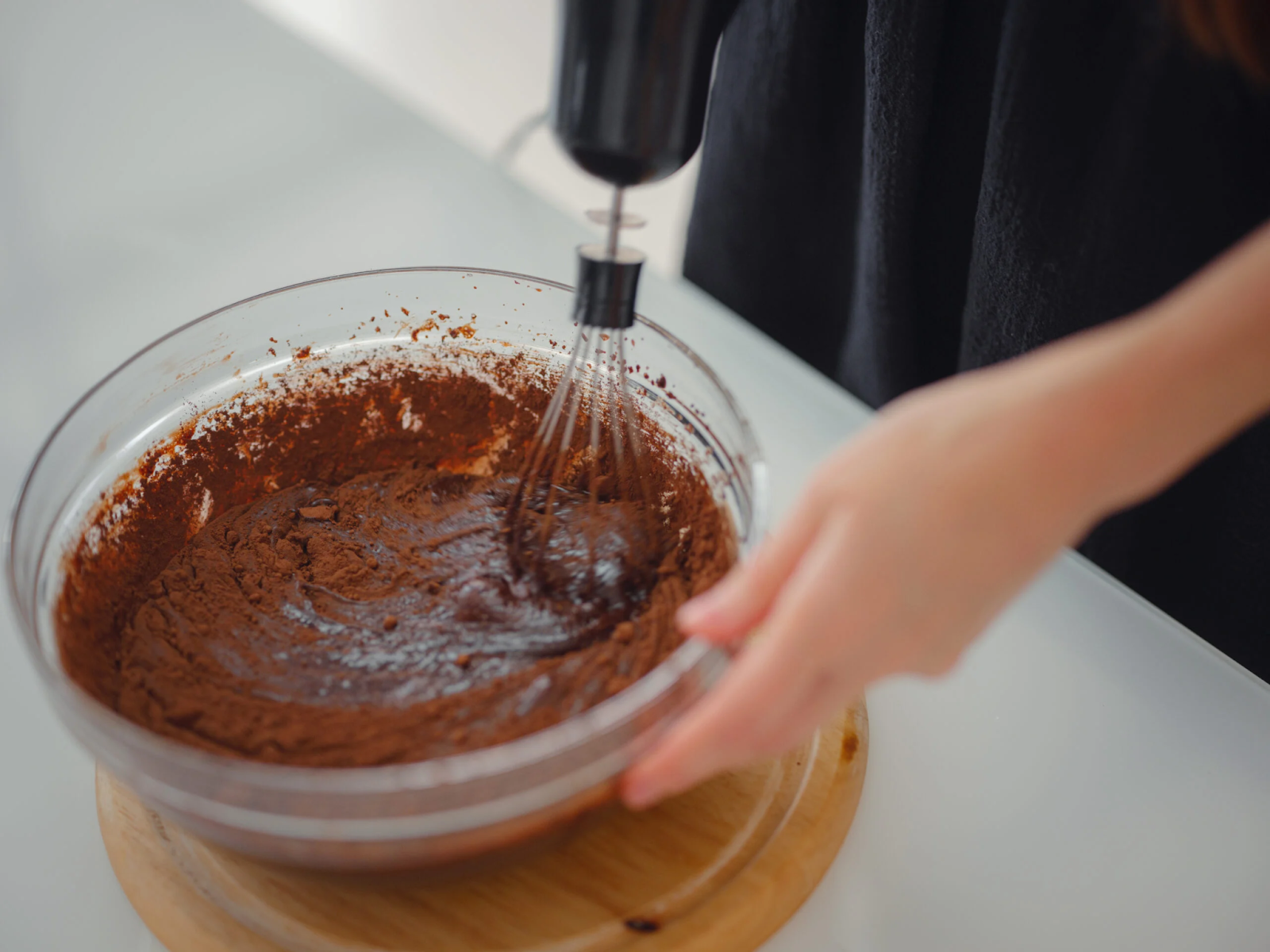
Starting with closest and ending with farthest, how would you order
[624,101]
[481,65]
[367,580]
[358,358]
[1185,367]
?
[1185,367]
[624,101]
[367,580]
[358,358]
[481,65]

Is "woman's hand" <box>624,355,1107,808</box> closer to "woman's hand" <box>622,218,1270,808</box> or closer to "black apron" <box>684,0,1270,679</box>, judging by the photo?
"woman's hand" <box>622,218,1270,808</box>

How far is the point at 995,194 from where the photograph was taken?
35.4 inches

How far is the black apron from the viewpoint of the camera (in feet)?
2.60

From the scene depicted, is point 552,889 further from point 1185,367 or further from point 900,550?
point 1185,367

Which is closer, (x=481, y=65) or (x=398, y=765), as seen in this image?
(x=398, y=765)

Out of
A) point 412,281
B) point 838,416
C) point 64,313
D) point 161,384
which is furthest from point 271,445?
point 838,416

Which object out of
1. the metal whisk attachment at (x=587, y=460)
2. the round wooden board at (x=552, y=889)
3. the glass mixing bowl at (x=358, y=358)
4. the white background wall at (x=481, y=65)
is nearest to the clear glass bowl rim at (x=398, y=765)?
the glass mixing bowl at (x=358, y=358)

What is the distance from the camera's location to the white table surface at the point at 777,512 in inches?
29.2

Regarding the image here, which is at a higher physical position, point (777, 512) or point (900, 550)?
point (900, 550)

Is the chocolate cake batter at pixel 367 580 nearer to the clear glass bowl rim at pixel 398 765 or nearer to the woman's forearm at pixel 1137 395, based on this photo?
the clear glass bowl rim at pixel 398 765

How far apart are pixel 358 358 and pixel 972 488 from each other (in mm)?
686

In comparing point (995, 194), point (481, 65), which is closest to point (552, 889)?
point (995, 194)

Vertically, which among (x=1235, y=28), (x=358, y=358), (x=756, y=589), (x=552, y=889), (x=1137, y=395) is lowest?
(x=552, y=889)

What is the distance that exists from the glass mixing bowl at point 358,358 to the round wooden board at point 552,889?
96 mm
